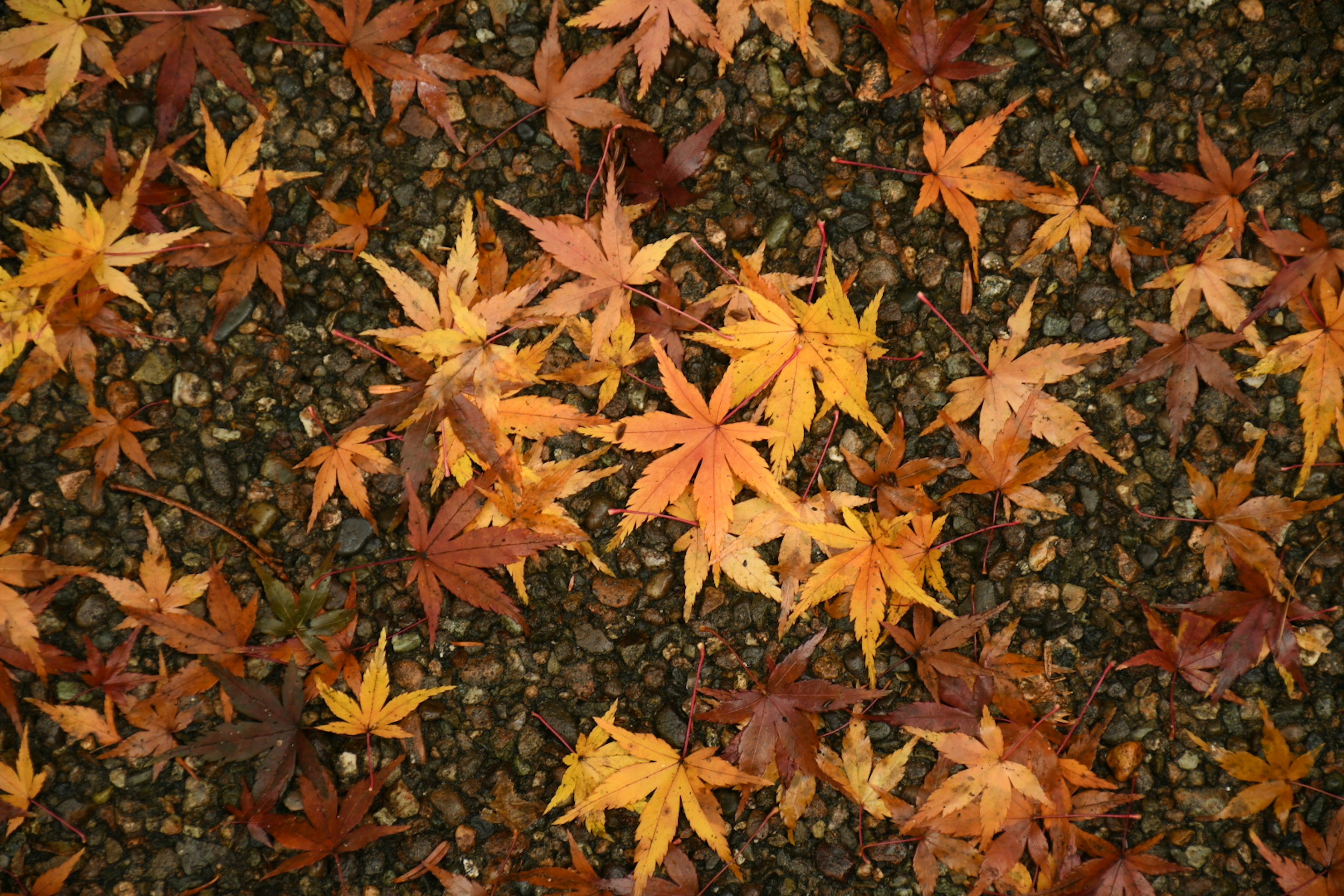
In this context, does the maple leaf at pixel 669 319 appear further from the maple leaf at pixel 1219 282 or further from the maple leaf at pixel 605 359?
the maple leaf at pixel 1219 282

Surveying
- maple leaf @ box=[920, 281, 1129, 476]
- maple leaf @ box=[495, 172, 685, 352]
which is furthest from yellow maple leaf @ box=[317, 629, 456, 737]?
maple leaf @ box=[920, 281, 1129, 476]

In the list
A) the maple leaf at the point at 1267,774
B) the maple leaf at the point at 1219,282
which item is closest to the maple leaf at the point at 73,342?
the maple leaf at the point at 1219,282

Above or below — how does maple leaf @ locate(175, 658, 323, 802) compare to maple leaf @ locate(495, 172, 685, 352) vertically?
below

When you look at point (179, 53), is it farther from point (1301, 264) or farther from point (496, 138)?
point (1301, 264)

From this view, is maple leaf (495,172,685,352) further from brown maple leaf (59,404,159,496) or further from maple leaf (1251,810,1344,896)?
maple leaf (1251,810,1344,896)

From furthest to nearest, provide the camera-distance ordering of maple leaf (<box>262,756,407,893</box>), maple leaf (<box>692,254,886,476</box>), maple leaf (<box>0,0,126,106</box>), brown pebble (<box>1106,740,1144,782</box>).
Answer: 1. brown pebble (<box>1106,740,1144,782</box>)
2. maple leaf (<box>262,756,407,893</box>)
3. maple leaf (<box>0,0,126,106</box>)
4. maple leaf (<box>692,254,886,476</box>)

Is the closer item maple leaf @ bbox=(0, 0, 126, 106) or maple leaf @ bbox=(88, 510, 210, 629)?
maple leaf @ bbox=(0, 0, 126, 106)
